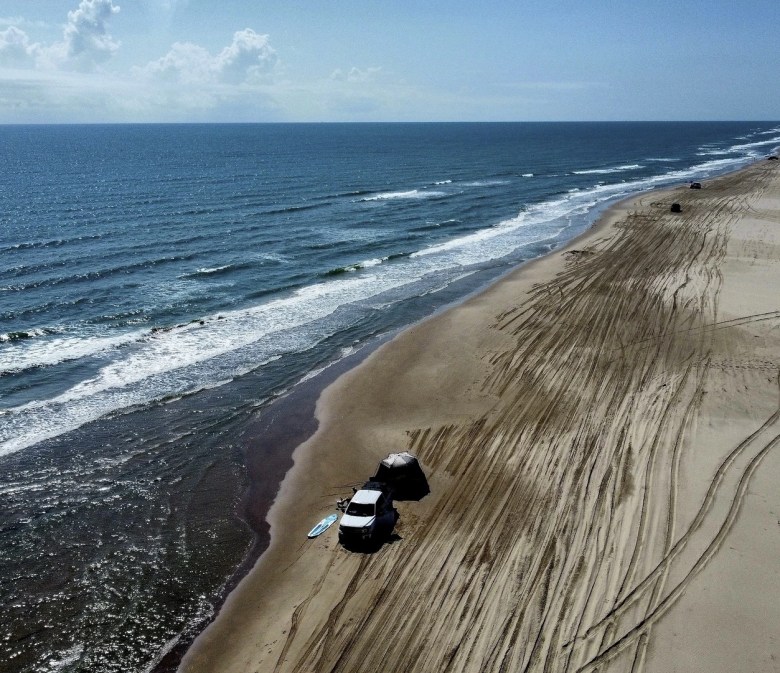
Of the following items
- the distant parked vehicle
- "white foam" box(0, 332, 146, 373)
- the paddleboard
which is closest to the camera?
the distant parked vehicle

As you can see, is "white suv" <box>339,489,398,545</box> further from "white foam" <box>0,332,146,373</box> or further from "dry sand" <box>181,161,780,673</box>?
"white foam" <box>0,332,146,373</box>

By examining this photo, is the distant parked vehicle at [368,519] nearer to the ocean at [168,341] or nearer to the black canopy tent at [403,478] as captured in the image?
the black canopy tent at [403,478]

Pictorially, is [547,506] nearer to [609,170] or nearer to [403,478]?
[403,478]

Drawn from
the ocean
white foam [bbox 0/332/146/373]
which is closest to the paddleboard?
the ocean

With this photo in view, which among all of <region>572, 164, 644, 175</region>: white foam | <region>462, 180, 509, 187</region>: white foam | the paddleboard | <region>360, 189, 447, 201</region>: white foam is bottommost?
the paddleboard

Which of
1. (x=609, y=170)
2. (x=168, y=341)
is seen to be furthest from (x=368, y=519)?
(x=609, y=170)

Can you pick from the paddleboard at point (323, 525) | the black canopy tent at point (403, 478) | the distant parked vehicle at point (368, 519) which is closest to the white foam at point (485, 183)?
the black canopy tent at point (403, 478)
